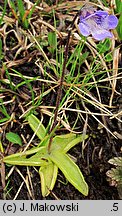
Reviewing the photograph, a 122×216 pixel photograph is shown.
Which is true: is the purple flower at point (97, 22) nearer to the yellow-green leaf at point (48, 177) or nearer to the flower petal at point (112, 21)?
the flower petal at point (112, 21)

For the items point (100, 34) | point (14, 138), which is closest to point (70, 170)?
point (14, 138)

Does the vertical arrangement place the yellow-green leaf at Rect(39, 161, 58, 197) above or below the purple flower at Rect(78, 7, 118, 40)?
below

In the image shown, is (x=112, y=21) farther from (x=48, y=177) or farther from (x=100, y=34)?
(x=48, y=177)

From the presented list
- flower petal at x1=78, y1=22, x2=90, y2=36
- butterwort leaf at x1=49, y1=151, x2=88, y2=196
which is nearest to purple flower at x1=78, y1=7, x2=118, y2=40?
flower petal at x1=78, y1=22, x2=90, y2=36

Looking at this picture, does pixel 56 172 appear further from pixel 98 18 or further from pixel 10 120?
pixel 98 18

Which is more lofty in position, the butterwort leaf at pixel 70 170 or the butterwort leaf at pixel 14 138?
the butterwort leaf at pixel 14 138

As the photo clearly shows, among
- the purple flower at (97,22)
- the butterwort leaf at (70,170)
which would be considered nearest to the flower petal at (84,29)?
the purple flower at (97,22)

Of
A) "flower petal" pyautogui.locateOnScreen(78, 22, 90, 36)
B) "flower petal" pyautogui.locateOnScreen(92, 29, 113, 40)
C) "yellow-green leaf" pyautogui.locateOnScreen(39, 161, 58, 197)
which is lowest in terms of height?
"yellow-green leaf" pyautogui.locateOnScreen(39, 161, 58, 197)

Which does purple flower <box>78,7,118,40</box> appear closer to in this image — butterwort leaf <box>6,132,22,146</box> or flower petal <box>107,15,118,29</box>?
flower petal <box>107,15,118,29</box>

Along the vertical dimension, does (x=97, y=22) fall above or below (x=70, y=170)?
above
